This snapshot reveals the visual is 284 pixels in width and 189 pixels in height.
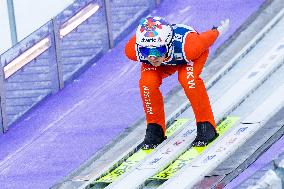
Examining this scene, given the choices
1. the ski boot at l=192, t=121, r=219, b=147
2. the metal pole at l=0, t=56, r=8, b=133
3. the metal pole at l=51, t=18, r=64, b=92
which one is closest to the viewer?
the ski boot at l=192, t=121, r=219, b=147

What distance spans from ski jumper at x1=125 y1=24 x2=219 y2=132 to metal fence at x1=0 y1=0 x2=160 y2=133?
2162mm

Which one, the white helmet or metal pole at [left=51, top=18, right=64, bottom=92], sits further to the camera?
metal pole at [left=51, top=18, right=64, bottom=92]

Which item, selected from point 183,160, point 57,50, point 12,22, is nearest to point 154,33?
point 183,160

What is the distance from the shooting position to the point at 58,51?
40.0 ft

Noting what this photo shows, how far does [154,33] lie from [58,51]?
9.37 ft

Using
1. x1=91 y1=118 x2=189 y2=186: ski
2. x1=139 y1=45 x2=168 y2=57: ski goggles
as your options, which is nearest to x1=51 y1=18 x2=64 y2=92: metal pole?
x1=91 y1=118 x2=189 y2=186: ski

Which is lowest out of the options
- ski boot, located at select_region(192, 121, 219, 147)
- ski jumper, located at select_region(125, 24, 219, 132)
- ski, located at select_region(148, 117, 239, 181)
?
ski, located at select_region(148, 117, 239, 181)

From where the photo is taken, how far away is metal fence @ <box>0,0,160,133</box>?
458 inches

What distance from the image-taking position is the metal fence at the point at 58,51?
11.6 meters

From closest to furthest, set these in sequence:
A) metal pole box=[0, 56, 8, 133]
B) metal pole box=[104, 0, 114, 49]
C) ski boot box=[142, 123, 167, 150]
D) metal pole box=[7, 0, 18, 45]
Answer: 1. ski boot box=[142, 123, 167, 150]
2. metal pole box=[0, 56, 8, 133]
3. metal pole box=[7, 0, 18, 45]
4. metal pole box=[104, 0, 114, 49]

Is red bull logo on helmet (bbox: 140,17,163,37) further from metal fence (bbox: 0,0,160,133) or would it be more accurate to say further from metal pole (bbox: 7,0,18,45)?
metal pole (bbox: 7,0,18,45)

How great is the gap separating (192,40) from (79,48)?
3.00 m

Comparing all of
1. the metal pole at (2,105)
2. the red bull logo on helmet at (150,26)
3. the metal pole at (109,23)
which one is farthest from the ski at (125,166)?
the metal pole at (109,23)

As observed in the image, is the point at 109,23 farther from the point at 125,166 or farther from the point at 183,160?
the point at 183,160
